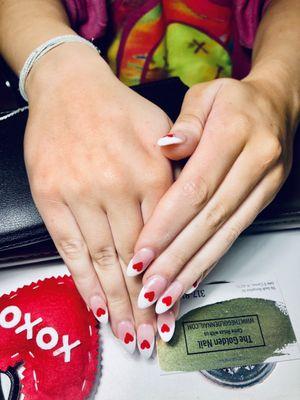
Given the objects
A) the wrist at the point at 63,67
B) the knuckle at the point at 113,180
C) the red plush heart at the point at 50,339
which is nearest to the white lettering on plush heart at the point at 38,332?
the red plush heart at the point at 50,339

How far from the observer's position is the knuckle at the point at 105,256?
50 cm

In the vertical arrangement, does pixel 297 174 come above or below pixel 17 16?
below

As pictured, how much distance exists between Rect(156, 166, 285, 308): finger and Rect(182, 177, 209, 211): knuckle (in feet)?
0.21

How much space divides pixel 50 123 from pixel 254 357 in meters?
0.42

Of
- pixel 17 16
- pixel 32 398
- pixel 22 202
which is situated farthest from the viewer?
pixel 17 16

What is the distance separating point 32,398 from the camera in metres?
0.46

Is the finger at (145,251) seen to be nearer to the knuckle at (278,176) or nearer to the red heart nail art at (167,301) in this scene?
the red heart nail art at (167,301)

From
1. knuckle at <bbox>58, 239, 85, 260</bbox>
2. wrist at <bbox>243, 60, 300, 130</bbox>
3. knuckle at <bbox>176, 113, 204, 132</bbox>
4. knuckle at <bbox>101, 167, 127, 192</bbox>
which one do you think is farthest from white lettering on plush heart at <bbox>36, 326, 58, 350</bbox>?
wrist at <bbox>243, 60, 300, 130</bbox>

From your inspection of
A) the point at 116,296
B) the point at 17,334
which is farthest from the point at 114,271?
the point at 17,334

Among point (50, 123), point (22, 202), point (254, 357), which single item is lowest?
point (254, 357)

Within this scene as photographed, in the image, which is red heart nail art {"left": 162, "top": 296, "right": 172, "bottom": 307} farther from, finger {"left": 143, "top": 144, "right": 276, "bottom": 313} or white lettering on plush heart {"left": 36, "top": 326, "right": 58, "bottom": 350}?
white lettering on plush heart {"left": 36, "top": 326, "right": 58, "bottom": 350}

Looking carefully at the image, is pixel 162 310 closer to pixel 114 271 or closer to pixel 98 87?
pixel 114 271

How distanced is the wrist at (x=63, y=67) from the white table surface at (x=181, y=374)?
0.27 metres

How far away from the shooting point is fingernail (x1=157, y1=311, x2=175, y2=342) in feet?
1.63
